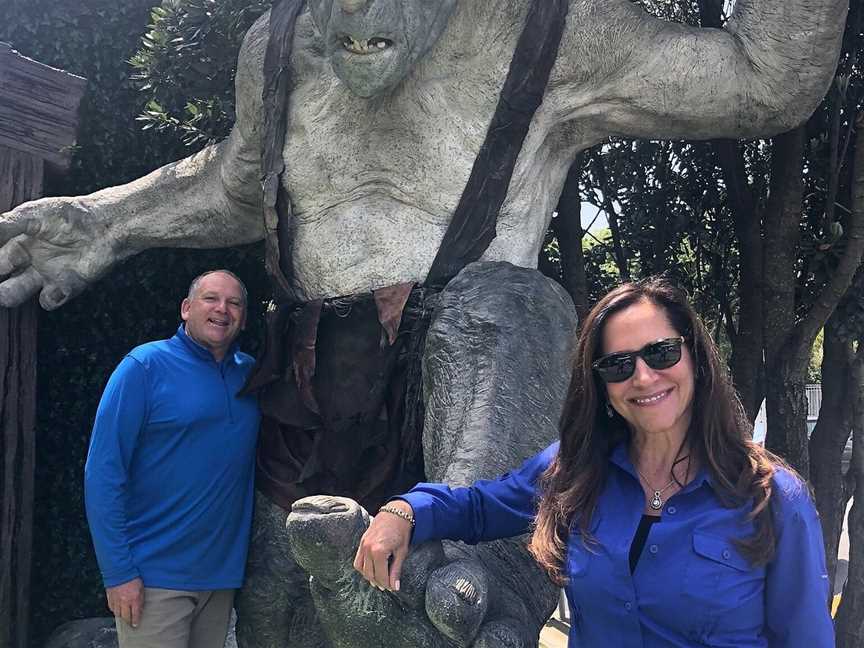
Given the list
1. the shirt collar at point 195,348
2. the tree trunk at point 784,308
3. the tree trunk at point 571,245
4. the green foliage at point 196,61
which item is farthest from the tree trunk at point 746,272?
the shirt collar at point 195,348

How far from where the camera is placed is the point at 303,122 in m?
2.26

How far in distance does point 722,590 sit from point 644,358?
316 millimetres

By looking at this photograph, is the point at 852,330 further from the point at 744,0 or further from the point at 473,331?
the point at 473,331

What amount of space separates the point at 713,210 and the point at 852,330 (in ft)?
2.26

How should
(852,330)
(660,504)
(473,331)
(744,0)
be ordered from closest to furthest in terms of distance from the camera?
(660,504) < (473,331) < (744,0) < (852,330)

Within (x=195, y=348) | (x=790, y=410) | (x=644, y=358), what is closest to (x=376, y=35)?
(x=195, y=348)

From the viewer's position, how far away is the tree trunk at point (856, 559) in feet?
9.78

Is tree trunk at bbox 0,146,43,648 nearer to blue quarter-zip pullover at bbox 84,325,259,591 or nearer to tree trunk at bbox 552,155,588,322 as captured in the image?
blue quarter-zip pullover at bbox 84,325,259,591

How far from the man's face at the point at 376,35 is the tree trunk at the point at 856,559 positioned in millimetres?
1672

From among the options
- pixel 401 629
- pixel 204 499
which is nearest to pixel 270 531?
pixel 204 499

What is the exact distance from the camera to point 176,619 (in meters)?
2.26

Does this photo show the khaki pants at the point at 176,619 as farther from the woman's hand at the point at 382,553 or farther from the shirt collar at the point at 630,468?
the shirt collar at the point at 630,468

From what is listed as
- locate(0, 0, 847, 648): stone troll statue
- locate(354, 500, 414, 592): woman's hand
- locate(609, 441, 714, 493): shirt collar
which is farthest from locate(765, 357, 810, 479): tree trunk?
locate(354, 500, 414, 592): woman's hand

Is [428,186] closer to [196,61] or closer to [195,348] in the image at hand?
[195,348]
